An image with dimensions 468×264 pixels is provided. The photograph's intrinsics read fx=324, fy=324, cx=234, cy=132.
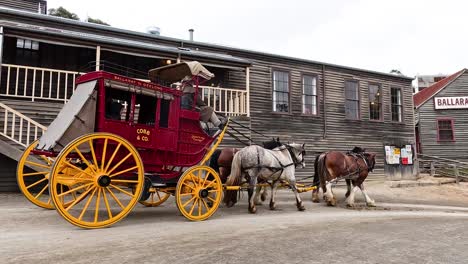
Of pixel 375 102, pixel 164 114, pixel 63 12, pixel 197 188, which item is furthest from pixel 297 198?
pixel 63 12

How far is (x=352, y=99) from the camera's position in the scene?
18531 mm

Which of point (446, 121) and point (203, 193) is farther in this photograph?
point (446, 121)

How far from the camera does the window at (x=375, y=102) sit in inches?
753

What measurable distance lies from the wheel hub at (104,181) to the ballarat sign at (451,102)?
26554mm

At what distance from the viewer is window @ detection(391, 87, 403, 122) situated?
1997 cm

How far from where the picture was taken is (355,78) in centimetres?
1867

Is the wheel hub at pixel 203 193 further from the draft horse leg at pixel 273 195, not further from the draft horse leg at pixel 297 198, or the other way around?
the draft horse leg at pixel 297 198

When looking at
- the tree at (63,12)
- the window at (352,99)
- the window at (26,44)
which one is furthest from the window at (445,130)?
the tree at (63,12)

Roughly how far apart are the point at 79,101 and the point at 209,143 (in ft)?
9.23

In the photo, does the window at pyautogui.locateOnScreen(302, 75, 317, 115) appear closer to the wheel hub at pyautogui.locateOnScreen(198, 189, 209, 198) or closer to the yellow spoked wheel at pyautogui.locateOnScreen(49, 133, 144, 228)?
the wheel hub at pyautogui.locateOnScreen(198, 189, 209, 198)

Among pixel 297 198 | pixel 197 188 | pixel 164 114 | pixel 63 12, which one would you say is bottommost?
pixel 297 198

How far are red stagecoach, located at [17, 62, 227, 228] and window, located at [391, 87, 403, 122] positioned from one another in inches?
632

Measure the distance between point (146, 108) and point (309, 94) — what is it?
479 inches

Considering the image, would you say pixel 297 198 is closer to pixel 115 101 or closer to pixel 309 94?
pixel 115 101
